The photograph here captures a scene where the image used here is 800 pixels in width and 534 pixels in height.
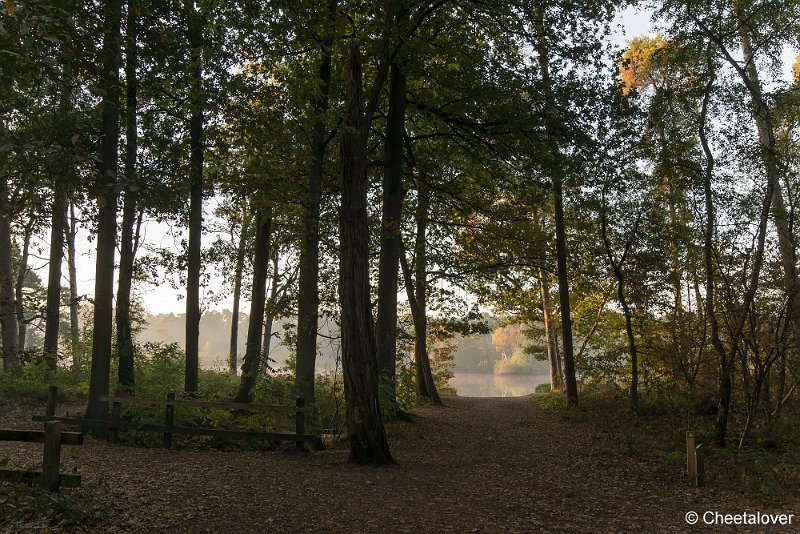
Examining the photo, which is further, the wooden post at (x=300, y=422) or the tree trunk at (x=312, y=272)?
the tree trunk at (x=312, y=272)

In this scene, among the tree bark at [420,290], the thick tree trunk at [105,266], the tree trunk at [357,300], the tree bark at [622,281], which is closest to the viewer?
the tree trunk at [357,300]

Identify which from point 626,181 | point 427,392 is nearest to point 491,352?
point 427,392

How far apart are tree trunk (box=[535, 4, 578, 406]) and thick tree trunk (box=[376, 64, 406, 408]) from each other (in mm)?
3388

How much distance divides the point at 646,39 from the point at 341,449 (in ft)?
63.1

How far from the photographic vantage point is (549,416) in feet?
54.9

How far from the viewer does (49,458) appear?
5742 millimetres

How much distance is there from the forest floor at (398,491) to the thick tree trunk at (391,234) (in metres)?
2.37

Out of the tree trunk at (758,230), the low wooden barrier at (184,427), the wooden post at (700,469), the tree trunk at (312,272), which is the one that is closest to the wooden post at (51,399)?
the low wooden barrier at (184,427)

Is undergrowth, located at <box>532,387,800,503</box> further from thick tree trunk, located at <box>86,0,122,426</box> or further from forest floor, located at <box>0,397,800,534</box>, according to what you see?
thick tree trunk, located at <box>86,0,122,426</box>

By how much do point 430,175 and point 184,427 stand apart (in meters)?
9.51

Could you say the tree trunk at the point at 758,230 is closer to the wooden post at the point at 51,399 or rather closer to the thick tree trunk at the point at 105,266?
the thick tree trunk at the point at 105,266

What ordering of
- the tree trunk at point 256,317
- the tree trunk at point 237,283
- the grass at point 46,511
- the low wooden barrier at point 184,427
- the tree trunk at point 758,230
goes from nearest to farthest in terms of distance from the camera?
1. the grass at point 46,511
2. the tree trunk at point 758,230
3. the low wooden barrier at point 184,427
4. the tree trunk at point 256,317
5. the tree trunk at point 237,283

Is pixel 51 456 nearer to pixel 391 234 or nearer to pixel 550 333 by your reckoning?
pixel 391 234

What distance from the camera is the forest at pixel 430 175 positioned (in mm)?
9398
